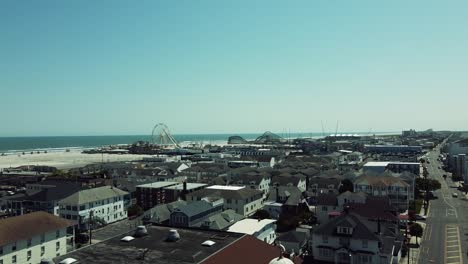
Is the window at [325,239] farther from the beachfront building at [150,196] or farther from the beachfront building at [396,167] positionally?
the beachfront building at [396,167]

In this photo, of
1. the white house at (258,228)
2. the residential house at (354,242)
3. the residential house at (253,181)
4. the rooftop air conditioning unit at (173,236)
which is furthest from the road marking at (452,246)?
the residential house at (253,181)

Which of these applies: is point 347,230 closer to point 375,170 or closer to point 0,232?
point 0,232

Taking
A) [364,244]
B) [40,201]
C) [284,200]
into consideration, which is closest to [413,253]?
[364,244]

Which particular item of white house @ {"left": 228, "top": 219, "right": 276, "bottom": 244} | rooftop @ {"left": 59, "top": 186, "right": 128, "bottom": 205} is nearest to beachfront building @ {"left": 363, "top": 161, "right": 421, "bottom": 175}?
white house @ {"left": 228, "top": 219, "right": 276, "bottom": 244}

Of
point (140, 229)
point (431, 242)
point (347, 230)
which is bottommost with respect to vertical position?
point (431, 242)

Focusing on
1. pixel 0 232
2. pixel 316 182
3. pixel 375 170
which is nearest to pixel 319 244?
pixel 0 232
